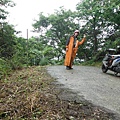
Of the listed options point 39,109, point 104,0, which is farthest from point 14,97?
point 104,0

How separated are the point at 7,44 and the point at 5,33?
621mm

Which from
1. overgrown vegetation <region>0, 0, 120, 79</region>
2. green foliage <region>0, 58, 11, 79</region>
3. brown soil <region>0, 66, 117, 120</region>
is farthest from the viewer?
overgrown vegetation <region>0, 0, 120, 79</region>

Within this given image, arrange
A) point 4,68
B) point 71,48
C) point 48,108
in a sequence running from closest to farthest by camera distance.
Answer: point 48,108 < point 4,68 < point 71,48

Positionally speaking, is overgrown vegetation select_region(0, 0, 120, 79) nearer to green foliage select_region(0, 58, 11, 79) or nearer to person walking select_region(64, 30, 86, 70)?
green foliage select_region(0, 58, 11, 79)

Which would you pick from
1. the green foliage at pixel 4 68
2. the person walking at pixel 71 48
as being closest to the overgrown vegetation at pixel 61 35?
the green foliage at pixel 4 68

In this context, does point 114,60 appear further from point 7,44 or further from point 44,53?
point 44,53

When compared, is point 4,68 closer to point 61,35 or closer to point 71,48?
point 71,48

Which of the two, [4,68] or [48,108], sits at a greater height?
[4,68]

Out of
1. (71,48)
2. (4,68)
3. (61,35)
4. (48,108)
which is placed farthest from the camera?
(61,35)

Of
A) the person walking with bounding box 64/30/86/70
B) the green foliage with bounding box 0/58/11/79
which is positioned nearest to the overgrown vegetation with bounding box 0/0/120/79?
the green foliage with bounding box 0/58/11/79

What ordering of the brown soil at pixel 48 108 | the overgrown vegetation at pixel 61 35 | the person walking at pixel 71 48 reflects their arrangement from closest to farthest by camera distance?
the brown soil at pixel 48 108, the person walking at pixel 71 48, the overgrown vegetation at pixel 61 35

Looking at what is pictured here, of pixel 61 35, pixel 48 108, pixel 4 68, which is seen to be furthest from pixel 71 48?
pixel 61 35

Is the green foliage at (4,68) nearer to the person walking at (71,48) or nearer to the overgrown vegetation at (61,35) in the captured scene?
the overgrown vegetation at (61,35)

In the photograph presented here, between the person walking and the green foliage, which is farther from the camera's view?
the person walking
